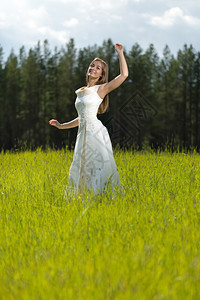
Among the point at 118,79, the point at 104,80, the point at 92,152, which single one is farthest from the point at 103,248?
the point at 104,80

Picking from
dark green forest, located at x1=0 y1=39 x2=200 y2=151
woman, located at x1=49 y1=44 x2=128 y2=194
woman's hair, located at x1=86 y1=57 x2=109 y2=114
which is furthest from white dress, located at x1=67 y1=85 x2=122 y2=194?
dark green forest, located at x1=0 y1=39 x2=200 y2=151

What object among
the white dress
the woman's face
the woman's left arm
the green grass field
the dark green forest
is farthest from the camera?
the dark green forest

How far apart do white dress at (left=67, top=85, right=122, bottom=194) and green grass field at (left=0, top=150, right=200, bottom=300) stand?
0.27 meters

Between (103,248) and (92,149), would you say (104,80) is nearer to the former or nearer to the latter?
(92,149)

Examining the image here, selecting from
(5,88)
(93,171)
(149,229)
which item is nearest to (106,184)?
(93,171)

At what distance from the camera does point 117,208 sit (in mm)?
3516

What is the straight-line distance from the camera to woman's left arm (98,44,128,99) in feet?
13.4

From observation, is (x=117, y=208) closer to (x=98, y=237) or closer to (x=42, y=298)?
(x=98, y=237)

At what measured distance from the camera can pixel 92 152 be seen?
172 inches

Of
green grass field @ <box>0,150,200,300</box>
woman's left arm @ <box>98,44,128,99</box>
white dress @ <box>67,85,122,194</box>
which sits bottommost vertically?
green grass field @ <box>0,150,200,300</box>

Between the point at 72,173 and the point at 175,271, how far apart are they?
2582 millimetres

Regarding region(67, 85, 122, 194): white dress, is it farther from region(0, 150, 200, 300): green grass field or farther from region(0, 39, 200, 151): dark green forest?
region(0, 39, 200, 151): dark green forest

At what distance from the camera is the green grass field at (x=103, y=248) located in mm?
2006

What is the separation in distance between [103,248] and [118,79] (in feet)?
7.40
